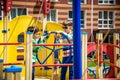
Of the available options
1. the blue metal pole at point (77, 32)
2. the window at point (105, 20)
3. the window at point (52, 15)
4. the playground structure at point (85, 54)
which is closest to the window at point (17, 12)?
the window at point (52, 15)

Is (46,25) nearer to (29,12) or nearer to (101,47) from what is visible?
(101,47)

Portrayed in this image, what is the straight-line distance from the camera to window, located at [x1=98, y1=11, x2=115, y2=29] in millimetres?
24109

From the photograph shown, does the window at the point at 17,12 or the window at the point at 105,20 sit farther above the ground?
the window at the point at 17,12

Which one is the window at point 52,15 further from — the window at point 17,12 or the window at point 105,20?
the window at point 105,20

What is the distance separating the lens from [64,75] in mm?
6750

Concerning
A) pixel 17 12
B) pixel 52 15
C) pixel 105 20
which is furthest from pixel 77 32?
pixel 105 20

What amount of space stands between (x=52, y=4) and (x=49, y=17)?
2.67 ft

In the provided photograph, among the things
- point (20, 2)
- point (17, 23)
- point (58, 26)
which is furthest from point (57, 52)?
point (20, 2)

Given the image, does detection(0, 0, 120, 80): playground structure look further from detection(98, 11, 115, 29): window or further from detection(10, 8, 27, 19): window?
detection(98, 11, 115, 29): window

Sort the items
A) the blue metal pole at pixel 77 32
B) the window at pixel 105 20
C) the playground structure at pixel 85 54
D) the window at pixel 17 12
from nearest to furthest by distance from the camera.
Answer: the blue metal pole at pixel 77 32 → the playground structure at pixel 85 54 → the window at pixel 17 12 → the window at pixel 105 20

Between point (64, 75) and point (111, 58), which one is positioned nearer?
point (64, 75)

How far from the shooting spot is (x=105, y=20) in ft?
79.2

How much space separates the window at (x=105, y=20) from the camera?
79.1 feet

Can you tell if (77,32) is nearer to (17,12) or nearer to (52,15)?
(17,12)
